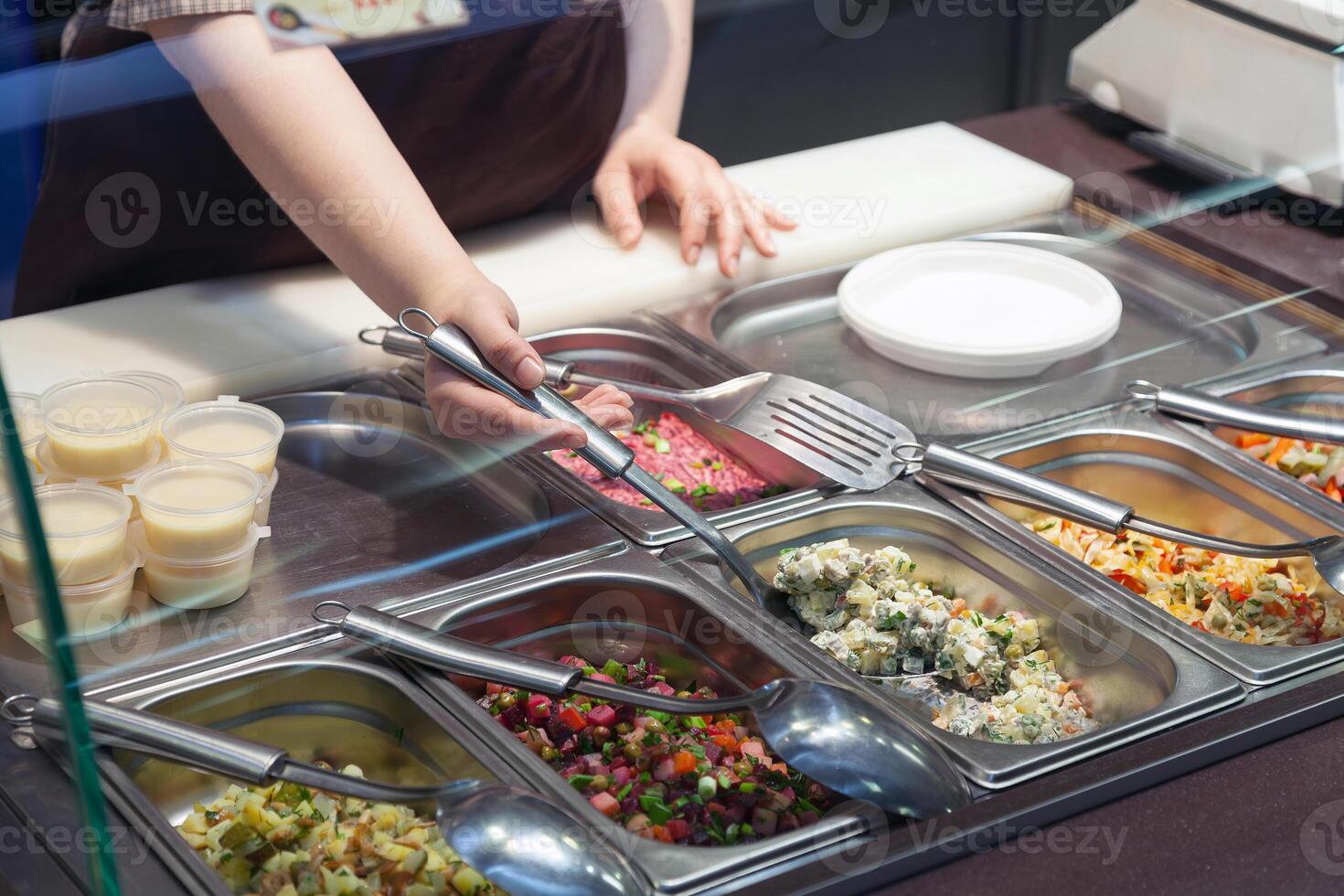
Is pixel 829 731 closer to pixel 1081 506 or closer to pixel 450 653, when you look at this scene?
pixel 450 653

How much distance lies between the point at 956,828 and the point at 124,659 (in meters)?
0.49

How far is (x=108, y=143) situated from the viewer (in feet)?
3.48

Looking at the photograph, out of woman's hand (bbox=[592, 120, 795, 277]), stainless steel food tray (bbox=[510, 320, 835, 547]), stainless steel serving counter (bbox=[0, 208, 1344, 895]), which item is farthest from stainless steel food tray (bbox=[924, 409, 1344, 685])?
woman's hand (bbox=[592, 120, 795, 277])

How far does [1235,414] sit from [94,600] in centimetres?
85

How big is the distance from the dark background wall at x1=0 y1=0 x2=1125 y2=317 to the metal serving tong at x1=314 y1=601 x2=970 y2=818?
730mm

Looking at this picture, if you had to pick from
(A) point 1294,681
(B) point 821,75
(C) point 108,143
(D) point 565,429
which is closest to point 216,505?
(D) point 565,429

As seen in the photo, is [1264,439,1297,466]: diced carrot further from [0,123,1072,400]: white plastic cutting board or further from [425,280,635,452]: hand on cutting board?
[425,280,635,452]: hand on cutting board

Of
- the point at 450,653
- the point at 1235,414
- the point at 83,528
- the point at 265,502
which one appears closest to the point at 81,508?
Answer: the point at 83,528

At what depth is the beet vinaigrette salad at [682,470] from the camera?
112 cm

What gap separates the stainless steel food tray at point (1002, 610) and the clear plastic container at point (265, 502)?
0.89 feet

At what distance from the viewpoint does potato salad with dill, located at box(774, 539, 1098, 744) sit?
0.93 meters

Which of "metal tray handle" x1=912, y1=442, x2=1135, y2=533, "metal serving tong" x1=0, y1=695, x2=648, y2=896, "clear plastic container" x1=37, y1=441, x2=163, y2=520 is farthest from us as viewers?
"metal tray handle" x1=912, y1=442, x2=1135, y2=533

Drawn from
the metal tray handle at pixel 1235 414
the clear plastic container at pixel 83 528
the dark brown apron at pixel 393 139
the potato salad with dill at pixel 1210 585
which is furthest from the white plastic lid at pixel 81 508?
the metal tray handle at pixel 1235 414

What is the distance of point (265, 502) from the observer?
A: 98 centimetres
